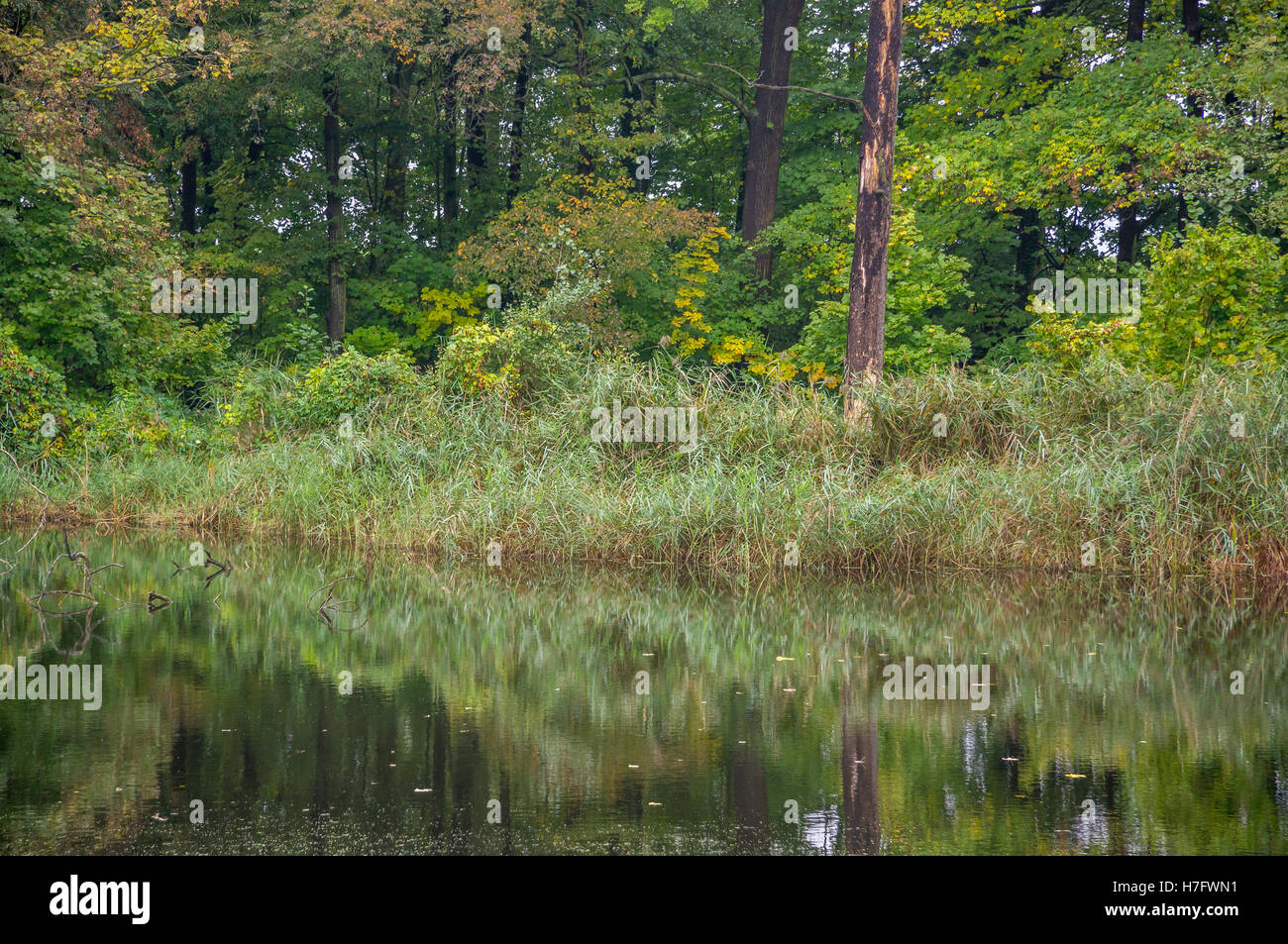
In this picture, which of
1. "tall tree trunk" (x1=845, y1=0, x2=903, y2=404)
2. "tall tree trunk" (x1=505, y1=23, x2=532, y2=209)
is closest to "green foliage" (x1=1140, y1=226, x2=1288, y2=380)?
"tall tree trunk" (x1=845, y1=0, x2=903, y2=404)

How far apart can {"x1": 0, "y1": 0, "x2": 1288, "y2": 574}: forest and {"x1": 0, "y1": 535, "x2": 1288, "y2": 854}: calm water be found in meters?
2.39

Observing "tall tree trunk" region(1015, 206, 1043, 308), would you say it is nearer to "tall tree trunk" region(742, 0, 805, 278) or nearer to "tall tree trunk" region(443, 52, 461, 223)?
"tall tree trunk" region(742, 0, 805, 278)

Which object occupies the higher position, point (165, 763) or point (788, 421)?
point (788, 421)

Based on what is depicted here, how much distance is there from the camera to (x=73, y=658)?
24.7 feet

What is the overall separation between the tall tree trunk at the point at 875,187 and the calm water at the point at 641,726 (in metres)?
6.93

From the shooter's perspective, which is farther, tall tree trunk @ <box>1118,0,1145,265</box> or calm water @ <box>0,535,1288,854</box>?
tall tree trunk @ <box>1118,0,1145,265</box>

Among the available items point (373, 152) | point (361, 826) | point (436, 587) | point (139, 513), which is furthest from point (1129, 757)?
point (373, 152)

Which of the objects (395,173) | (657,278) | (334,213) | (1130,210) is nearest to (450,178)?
(395,173)

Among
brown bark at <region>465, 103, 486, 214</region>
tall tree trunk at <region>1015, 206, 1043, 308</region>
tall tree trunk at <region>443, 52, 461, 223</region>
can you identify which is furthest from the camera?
tall tree trunk at <region>443, 52, 461, 223</region>

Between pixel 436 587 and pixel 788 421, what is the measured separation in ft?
17.6

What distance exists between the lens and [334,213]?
26.8 metres

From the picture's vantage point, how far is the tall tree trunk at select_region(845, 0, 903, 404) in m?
16.9

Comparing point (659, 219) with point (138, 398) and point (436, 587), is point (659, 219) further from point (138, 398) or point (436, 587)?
point (436, 587)

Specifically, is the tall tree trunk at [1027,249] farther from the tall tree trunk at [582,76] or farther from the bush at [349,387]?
the bush at [349,387]
